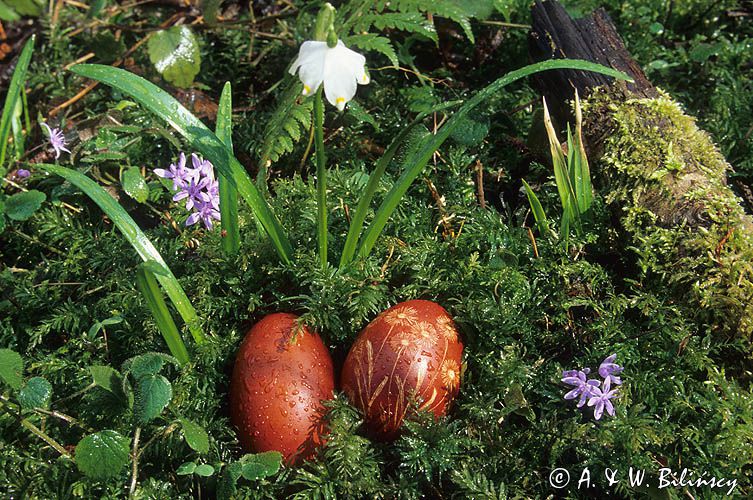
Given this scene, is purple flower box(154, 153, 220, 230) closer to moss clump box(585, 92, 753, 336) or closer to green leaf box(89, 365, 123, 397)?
green leaf box(89, 365, 123, 397)

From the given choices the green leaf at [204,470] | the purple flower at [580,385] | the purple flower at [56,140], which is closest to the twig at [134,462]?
the green leaf at [204,470]

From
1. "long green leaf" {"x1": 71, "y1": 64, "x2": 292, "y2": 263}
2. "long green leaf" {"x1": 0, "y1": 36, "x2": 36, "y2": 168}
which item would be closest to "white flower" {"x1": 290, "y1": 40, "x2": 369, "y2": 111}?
"long green leaf" {"x1": 71, "y1": 64, "x2": 292, "y2": 263}

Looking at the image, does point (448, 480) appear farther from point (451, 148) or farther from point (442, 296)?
point (451, 148)

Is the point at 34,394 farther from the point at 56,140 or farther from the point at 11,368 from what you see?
the point at 56,140

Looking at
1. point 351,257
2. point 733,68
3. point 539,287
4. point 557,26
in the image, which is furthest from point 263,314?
point 733,68

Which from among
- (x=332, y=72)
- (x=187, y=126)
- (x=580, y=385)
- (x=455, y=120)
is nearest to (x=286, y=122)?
(x=187, y=126)

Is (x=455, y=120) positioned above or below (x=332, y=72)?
below
